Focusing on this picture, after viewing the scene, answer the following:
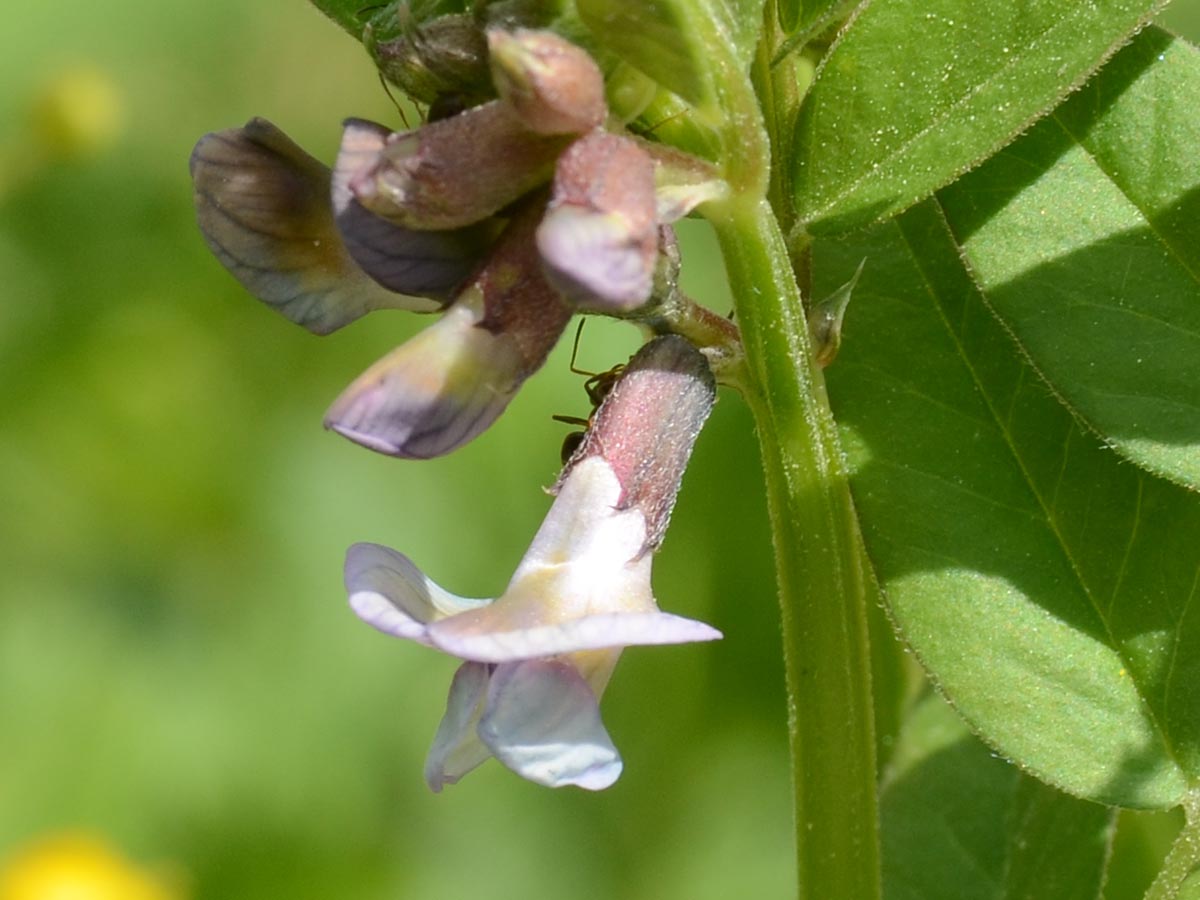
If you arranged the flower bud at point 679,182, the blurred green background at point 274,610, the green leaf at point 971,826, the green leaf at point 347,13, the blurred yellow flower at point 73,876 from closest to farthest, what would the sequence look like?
the flower bud at point 679,182
the green leaf at point 347,13
the green leaf at point 971,826
the blurred yellow flower at point 73,876
the blurred green background at point 274,610

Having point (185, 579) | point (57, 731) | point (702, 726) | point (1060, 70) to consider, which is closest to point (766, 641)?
point (702, 726)

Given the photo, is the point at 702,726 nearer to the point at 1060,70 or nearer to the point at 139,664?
the point at 139,664

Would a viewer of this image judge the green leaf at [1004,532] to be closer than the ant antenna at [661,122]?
No

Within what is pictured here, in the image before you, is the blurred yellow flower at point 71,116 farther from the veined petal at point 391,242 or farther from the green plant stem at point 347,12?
the veined petal at point 391,242

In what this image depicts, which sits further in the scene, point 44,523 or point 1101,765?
point 44,523

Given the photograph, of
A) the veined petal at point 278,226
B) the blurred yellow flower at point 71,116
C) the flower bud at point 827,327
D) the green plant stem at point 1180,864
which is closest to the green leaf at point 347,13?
the veined petal at point 278,226

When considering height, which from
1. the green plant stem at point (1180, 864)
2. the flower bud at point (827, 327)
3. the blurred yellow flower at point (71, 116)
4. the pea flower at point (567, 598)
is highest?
the flower bud at point (827, 327)
